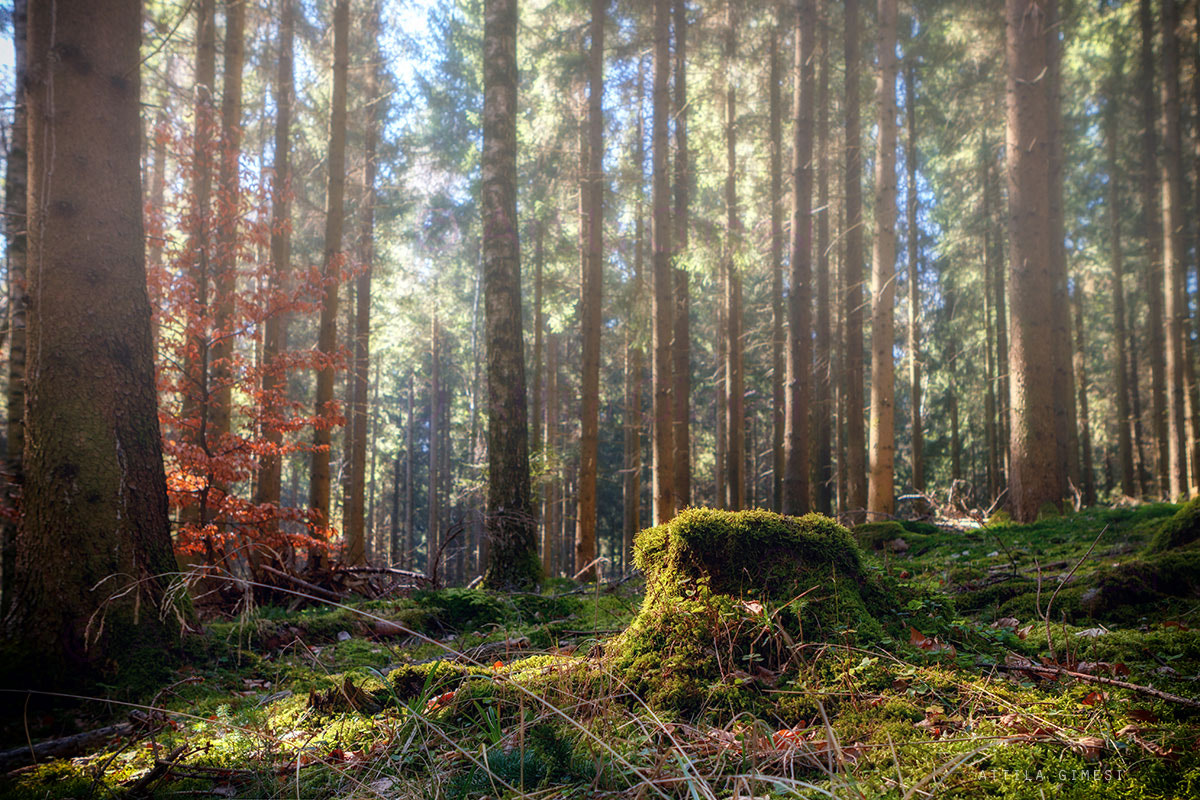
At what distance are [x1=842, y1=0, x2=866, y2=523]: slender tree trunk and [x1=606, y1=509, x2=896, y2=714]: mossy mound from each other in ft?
29.4

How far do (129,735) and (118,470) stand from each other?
1.59m

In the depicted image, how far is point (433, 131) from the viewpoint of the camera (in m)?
18.6

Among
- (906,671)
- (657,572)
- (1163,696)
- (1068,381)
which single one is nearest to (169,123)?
(657,572)

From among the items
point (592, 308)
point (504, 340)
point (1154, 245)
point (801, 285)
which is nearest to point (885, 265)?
point (801, 285)

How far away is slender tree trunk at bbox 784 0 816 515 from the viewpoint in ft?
33.4

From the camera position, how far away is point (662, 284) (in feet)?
39.1

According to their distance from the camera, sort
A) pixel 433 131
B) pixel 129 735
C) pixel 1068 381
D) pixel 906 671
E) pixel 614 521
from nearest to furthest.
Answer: pixel 906 671 < pixel 129 735 < pixel 1068 381 < pixel 433 131 < pixel 614 521

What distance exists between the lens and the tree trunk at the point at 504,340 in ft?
21.5

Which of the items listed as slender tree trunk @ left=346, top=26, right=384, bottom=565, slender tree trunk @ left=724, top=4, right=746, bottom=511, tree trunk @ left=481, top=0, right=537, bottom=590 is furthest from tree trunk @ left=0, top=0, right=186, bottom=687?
slender tree trunk @ left=724, top=4, right=746, bottom=511

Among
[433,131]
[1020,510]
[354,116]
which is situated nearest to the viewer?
[1020,510]

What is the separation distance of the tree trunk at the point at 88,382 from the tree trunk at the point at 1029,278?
9.67 m

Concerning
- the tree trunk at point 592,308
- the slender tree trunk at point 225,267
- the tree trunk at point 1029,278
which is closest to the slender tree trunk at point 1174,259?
the tree trunk at point 1029,278

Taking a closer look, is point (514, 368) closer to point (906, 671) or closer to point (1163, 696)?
point (906, 671)

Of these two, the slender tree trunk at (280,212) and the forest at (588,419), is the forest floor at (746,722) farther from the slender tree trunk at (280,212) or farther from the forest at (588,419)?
the slender tree trunk at (280,212)
